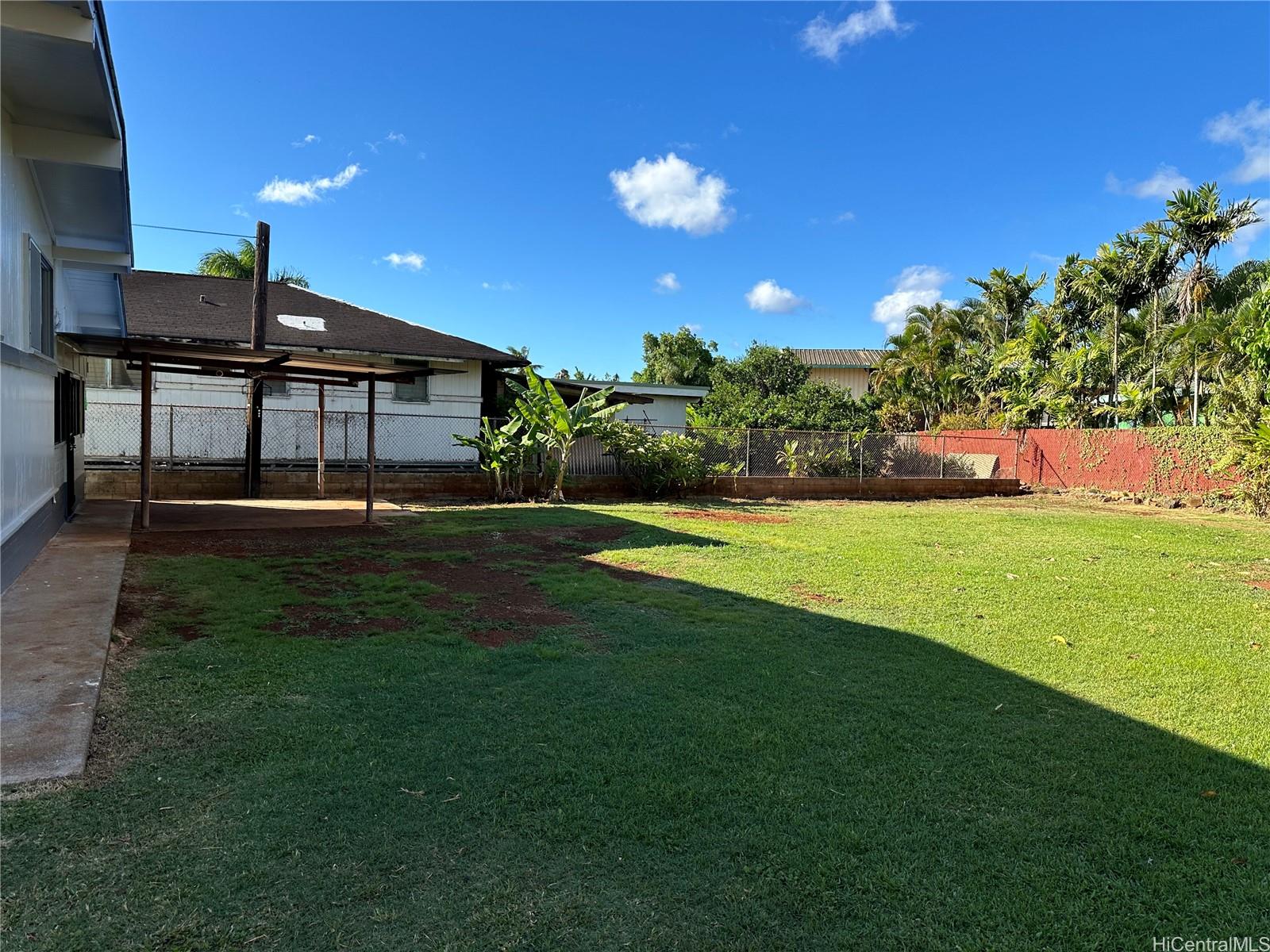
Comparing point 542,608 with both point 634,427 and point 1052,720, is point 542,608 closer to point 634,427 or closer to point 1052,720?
point 1052,720

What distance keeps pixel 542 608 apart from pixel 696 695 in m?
2.40

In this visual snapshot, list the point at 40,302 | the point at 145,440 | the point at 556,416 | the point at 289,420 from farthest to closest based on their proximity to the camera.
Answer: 1. the point at 289,420
2. the point at 556,416
3. the point at 145,440
4. the point at 40,302

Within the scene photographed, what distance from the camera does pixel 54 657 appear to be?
4070 mm

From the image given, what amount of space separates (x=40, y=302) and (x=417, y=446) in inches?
459

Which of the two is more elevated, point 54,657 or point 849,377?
point 849,377

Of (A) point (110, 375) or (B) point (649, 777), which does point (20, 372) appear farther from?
(A) point (110, 375)

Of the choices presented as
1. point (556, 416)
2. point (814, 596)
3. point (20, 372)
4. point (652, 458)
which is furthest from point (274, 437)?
point (814, 596)

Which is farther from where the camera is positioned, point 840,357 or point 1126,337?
point 840,357

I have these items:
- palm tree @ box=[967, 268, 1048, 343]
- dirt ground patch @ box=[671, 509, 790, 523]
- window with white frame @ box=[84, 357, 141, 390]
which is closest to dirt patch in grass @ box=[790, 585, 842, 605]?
dirt ground patch @ box=[671, 509, 790, 523]

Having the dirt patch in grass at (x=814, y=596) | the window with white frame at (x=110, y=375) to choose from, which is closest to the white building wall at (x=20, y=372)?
the dirt patch in grass at (x=814, y=596)

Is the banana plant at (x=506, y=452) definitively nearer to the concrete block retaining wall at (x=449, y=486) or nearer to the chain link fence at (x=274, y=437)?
the concrete block retaining wall at (x=449, y=486)

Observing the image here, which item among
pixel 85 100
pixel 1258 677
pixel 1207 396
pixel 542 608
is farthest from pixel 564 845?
pixel 1207 396

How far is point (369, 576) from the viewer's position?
293 inches

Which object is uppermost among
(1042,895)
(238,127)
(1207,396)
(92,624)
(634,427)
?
(238,127)
